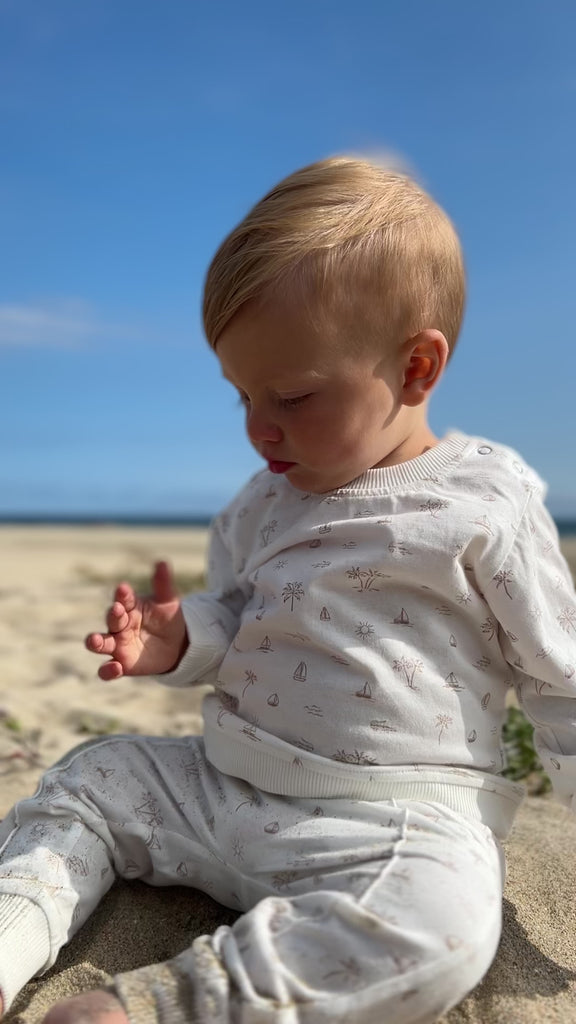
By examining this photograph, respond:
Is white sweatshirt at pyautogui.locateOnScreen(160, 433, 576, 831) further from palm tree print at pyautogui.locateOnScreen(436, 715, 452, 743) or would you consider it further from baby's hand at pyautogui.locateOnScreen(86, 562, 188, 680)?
baby's hand at pyautogui.locateOnScreen(86, 562, 188, 680)

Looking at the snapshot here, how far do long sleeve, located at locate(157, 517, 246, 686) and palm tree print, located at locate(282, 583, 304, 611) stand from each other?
0.97 feet

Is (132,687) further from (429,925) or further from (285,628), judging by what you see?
(429,925)

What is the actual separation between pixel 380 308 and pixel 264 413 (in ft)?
1.01

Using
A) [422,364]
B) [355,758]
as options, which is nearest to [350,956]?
[355,758]

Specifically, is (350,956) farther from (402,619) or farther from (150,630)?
(150,630)

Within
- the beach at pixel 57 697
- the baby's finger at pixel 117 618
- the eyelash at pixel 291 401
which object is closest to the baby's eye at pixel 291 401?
the eyelash at pixel 291 401

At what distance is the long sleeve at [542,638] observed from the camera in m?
1.75

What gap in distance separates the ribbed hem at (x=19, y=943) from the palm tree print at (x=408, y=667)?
79 centimetres

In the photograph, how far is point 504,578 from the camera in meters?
1.77

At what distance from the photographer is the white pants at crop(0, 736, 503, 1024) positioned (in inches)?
53.1

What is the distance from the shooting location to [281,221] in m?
1.81

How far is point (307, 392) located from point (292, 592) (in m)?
0.41

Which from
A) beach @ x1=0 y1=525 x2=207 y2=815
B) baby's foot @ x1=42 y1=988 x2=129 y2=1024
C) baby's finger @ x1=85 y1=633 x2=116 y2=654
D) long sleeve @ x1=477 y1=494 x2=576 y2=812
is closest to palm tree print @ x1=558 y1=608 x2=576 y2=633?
long sleeve @ x1=477 y1=494 x2=576 y2=812

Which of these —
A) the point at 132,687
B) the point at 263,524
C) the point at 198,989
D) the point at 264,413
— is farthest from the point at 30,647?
the point at 198,989
